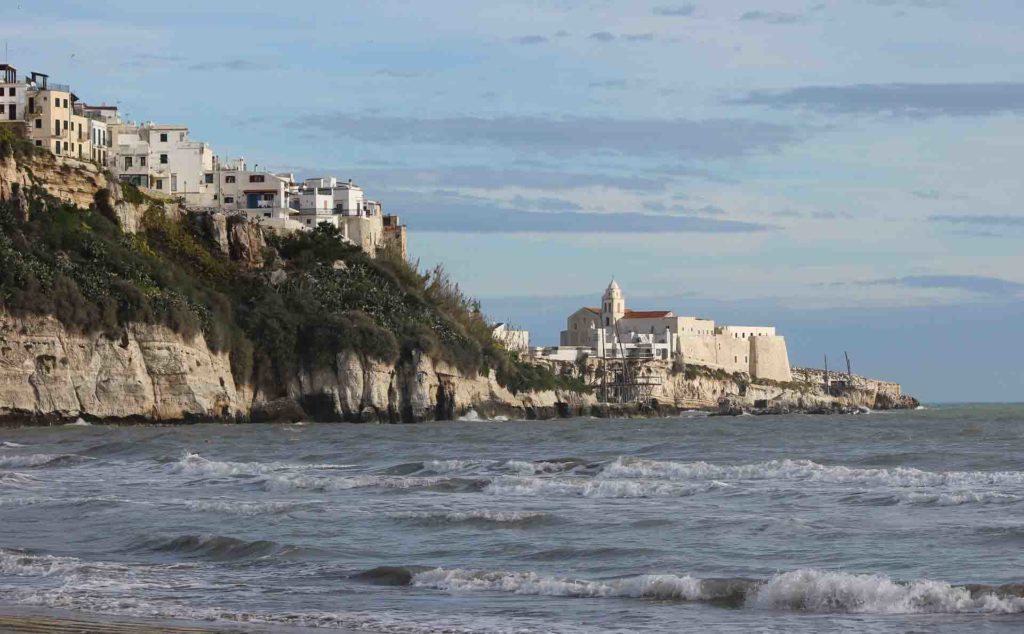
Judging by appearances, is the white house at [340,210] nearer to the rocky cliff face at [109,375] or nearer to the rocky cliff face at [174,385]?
the rocky cliff face at [174,385]

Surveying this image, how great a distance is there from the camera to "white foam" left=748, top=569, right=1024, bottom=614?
58.5 feet

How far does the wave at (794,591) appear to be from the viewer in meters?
17.9

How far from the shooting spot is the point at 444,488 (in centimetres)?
3316

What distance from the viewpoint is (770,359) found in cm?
17125

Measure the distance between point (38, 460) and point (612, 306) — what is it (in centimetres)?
13200

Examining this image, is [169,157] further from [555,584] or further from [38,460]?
[555,584]

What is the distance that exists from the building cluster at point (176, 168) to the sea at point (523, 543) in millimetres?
48202

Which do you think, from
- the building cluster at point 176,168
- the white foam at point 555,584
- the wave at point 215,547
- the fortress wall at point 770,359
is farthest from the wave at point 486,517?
the fortress wall at point 770,359

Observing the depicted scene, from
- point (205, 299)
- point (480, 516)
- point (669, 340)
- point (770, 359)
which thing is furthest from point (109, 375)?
point (770, 359)

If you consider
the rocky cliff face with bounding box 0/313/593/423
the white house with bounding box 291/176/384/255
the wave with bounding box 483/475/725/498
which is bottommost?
the wave with bounding box 483/475/725/498

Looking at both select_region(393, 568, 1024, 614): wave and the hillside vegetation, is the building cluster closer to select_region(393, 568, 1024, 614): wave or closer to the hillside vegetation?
the hillside vegetation

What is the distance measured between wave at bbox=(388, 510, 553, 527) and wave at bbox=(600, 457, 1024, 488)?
905 cm

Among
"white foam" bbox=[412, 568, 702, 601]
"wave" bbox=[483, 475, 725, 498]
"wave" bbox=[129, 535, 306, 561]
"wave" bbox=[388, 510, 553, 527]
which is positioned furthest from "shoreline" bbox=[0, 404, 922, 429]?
"white foam" bbox=[412, 568, 702, 601]

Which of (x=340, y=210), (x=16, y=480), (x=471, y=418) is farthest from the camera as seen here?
(x=340, y=210)
